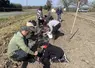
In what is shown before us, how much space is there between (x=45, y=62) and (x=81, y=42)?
20.0ft

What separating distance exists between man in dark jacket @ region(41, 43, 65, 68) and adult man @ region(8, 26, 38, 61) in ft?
2.37

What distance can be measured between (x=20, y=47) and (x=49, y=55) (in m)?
1.49

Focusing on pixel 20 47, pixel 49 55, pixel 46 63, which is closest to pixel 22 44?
pixel 20 47

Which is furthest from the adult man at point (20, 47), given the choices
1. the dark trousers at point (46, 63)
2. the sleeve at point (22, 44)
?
the dark trousers at point (46, 63)

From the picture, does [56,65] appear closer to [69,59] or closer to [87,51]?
[69,59]

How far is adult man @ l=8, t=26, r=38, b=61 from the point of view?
25.6 ft

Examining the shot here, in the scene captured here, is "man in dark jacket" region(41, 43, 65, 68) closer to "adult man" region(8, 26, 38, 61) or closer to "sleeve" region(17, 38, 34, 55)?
"adult man" region(8, 26, 38, 61)

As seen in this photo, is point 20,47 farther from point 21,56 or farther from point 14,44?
point 21,56

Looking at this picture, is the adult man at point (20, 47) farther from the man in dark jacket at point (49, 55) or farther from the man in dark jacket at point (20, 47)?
the man in dark jacket at point (49, 55)

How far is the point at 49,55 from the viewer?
909cm

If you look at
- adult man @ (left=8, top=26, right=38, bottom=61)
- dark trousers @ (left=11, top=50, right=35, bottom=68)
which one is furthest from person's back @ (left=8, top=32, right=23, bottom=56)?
dark trousers @ (left=11, top=50, right=35, bottom=68)

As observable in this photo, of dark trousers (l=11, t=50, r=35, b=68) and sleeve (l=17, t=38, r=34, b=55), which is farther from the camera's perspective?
dark trousers (l=11, t=50, r=35, b=68)

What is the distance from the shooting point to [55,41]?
14.2 meters

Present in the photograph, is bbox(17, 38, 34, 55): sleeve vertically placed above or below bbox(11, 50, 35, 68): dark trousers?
above
